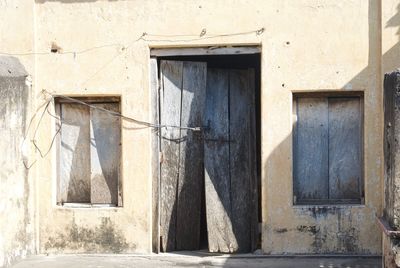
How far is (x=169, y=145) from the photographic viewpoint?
924 centimetres

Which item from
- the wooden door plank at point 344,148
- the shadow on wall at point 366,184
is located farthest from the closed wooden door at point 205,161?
the wooden door plank at point 344,148

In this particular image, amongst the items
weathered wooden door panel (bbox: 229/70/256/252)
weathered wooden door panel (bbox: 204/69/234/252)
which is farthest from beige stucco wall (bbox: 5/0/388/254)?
weathered wooden door panel (bbox: 204/69/234/252)

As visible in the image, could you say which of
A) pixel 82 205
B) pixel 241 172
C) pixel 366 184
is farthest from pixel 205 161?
pixel 366 184

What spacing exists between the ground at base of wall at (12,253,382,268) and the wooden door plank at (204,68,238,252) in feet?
0.78

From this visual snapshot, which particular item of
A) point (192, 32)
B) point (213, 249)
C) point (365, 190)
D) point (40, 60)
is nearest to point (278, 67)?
point (192, 32)

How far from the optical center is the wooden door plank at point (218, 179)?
915cm

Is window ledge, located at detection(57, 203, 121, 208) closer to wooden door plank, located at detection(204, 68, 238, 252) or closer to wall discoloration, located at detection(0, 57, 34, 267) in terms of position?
wall discoloration, located at detection(0, 57, 34, 267)

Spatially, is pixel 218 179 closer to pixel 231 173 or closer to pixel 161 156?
pixel 231 173

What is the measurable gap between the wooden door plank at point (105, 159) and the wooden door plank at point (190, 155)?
32.4 inches

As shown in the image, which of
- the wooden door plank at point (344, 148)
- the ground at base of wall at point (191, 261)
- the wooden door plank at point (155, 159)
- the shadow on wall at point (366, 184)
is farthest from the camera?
the wooden door plank at point (155, 159)

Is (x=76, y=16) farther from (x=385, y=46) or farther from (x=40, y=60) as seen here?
(x=385, y=46)

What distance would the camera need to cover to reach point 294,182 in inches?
357

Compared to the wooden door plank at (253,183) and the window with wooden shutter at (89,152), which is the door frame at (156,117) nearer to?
the window with wooden shutter at (89,152)

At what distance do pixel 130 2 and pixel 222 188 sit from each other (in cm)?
255
